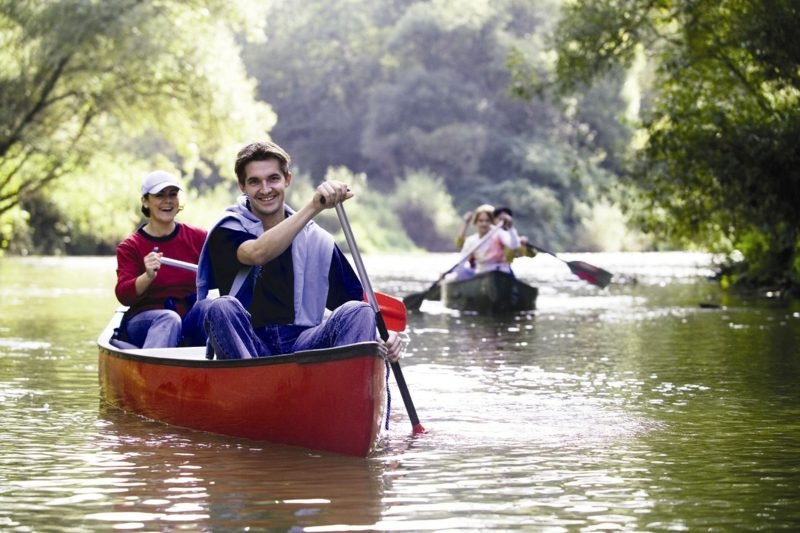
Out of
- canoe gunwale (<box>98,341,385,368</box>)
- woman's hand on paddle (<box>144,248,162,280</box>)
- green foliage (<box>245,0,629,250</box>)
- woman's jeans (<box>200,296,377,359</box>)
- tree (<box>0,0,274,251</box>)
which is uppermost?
green foliage (<box>245,0,629,250</box>)

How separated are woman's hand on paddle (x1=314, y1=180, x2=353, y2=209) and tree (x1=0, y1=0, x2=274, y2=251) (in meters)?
20.2

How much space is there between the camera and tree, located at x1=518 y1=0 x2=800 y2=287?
16266mm

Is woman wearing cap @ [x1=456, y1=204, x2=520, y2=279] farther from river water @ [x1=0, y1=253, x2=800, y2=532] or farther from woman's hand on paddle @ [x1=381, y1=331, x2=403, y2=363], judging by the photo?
woman's hand on paddle @ [x1=381, y1=331, x2=403, y2=363]

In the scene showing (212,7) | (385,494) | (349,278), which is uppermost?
(212,7)

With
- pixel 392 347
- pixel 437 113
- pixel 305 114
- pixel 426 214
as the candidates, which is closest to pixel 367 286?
pixel 392 347

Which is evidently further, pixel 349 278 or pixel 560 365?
pixel 560 365

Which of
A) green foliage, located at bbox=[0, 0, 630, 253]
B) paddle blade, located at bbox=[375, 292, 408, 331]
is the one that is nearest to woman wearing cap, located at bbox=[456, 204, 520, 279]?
green foliage, located at bbox=[0, 0, 630, 253]

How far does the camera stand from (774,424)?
786cm

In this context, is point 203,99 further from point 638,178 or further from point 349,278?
point 349,278

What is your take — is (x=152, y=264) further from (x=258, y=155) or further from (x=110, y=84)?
(x=110, y=84)

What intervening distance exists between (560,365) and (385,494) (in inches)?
219

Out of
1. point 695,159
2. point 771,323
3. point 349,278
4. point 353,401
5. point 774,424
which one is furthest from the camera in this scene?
point 695,159

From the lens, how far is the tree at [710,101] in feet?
53.4

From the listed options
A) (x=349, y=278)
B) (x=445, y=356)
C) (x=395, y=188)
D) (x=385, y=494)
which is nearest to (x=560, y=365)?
(x=445, y=356)
